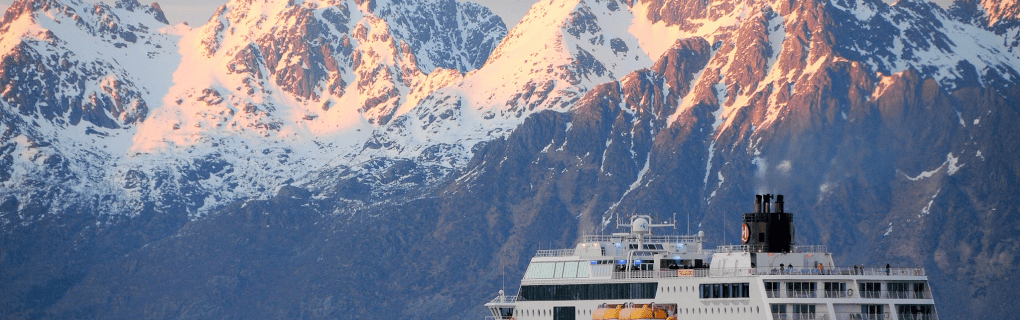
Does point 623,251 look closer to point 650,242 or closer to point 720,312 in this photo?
point 650,242

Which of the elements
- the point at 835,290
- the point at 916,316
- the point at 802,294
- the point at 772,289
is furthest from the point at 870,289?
the point at 772,289

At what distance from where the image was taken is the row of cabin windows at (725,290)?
6767 inches

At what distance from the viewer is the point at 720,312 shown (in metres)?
174

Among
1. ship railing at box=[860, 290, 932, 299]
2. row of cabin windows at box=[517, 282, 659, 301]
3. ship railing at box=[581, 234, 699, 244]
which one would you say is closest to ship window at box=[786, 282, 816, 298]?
ship railing at box=[860, 290, 932, 299]

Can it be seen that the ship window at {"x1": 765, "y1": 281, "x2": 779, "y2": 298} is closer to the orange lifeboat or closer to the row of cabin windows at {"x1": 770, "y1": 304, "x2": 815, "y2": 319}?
the row of cabin windows at {"x1": 770, "y1": 304, "x2": 815, "y2": 319}

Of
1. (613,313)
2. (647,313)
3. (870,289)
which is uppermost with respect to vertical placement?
(870,289)

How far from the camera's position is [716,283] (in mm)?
174250

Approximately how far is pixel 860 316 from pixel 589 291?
83.1 feet

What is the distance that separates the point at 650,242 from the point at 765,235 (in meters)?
14.0

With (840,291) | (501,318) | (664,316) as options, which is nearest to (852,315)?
(840,291)

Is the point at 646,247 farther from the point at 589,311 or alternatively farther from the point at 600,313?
the point at 600,313

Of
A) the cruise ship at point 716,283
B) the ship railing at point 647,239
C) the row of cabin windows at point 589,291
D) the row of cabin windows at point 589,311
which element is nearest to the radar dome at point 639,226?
the cruise ship at point 716,283

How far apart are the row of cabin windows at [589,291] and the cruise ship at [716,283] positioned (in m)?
0.08

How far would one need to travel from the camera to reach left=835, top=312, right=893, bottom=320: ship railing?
16838 cm
